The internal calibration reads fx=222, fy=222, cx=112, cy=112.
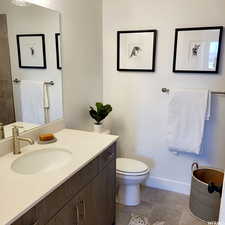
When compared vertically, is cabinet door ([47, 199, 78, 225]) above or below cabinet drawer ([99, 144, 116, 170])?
below

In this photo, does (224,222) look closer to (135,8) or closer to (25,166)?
(25,166)

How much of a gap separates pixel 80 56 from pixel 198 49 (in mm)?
1164

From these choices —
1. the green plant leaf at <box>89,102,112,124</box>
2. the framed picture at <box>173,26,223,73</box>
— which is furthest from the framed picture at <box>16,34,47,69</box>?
the framed picture at <box>173,26,223,73</box>

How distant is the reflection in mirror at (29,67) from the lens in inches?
57.6

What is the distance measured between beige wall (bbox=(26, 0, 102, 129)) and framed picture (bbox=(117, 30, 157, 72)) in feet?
0.89

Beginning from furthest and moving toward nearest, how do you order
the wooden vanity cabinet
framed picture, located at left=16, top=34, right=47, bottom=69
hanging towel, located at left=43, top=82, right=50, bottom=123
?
hanging towel, located at left=43, top=82, right=50, bottom=123, framed picture, located at left=16, top=34, right=47, bottom=69, the wooden vanity cabinet

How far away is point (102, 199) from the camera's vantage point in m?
1.66

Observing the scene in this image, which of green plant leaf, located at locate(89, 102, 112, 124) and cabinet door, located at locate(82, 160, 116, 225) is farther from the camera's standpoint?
green plant leaf, located at locate(89, 102, 112, 124)

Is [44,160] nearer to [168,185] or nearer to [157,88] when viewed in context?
[157,88]

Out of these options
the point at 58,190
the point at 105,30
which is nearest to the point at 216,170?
the point at 58,190

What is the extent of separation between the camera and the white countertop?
0.91 m

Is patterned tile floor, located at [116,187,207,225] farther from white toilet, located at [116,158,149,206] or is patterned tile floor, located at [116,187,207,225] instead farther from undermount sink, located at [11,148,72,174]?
undermount sink, located at [11,148,72,174]

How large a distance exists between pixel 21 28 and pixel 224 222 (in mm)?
1790

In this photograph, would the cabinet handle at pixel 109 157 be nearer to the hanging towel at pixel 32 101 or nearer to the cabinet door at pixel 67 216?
the cabinet door at pixel 67 216
